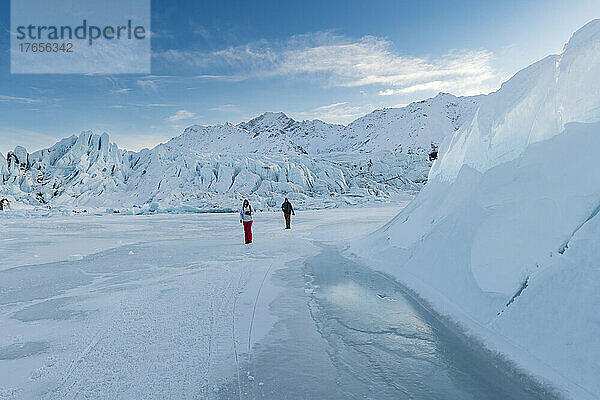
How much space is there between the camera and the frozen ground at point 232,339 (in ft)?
7.57

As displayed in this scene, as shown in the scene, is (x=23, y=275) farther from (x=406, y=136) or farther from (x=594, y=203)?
(x=406, y=136)

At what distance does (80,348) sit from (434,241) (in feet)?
13.6

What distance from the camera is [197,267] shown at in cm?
609

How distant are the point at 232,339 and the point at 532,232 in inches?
111

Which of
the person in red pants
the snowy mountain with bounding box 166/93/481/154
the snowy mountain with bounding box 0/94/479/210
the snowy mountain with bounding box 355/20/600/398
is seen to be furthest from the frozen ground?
the snowy mountain with bounding box 166/93/481/154

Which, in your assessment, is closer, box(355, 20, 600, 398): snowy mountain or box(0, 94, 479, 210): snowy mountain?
box(355, 20, 600, 398): snowy mountain

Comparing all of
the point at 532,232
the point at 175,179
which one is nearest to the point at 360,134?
the point at 175,179

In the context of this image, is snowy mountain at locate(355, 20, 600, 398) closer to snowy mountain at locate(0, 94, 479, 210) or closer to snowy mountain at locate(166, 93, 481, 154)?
snowy mountain at locate(0, 94, 479, 210)

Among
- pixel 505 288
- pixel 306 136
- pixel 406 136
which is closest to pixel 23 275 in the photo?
pixel 505 288

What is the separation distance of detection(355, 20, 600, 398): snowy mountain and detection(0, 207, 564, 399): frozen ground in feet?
0.90

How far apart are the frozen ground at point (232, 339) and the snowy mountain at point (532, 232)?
0.27 m

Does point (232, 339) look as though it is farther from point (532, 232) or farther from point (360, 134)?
point (360, 134)

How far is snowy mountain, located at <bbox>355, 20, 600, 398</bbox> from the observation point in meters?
2.44

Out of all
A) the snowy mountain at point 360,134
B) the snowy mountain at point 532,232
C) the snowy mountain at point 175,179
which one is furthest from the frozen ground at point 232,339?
the snowy mountain at point 360,134
